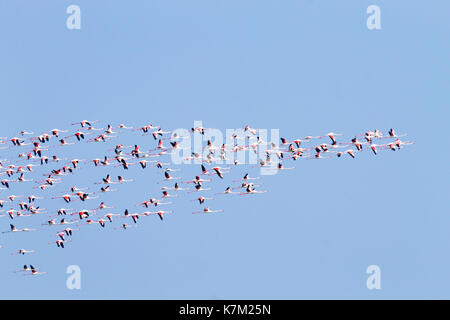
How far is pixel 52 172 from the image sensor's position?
105500 mm

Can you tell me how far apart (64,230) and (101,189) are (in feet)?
14.9

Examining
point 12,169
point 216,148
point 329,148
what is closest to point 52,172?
point 12,169

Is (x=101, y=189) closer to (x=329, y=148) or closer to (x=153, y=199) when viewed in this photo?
(x=153, y=199)
